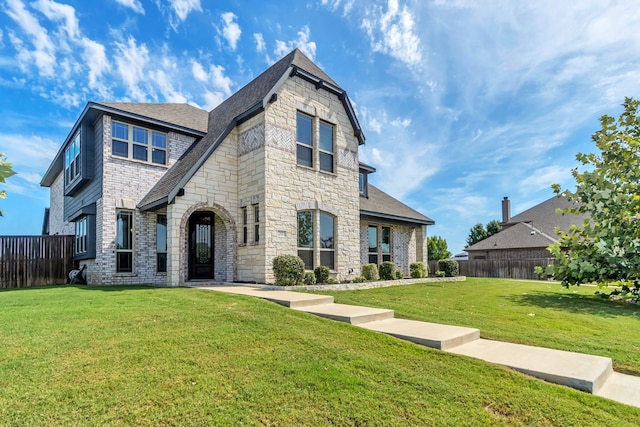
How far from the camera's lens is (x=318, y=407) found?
3.15m

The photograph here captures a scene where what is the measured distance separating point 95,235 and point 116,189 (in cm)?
197

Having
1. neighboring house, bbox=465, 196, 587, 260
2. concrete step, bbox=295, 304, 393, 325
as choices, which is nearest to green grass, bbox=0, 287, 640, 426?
concrete step, bbox=295, 304, 393, 325

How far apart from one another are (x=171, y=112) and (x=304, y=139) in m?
6.35

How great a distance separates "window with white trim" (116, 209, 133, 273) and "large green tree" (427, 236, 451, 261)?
1267 inches

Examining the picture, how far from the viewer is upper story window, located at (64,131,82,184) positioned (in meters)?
14.2

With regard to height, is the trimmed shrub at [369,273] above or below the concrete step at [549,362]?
above

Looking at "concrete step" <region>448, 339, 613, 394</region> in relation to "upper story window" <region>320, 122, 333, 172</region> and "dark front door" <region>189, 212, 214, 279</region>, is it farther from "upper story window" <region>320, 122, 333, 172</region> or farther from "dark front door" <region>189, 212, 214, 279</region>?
"dark front door" <region>189, 212, 214, 279</region>

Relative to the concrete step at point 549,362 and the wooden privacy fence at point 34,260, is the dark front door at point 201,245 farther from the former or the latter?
the concrete step at point 549,362

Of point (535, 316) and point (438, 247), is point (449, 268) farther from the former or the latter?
point (438, 247)

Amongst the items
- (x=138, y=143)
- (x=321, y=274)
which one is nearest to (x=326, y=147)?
(x=321, y=274)

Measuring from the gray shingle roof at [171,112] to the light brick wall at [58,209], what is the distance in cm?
791

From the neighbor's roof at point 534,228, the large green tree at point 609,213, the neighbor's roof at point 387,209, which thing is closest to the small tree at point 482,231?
the neighbor's roof at point 534,228

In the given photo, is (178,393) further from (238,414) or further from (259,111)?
(259,111)

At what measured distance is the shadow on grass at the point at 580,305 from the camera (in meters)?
8.94
